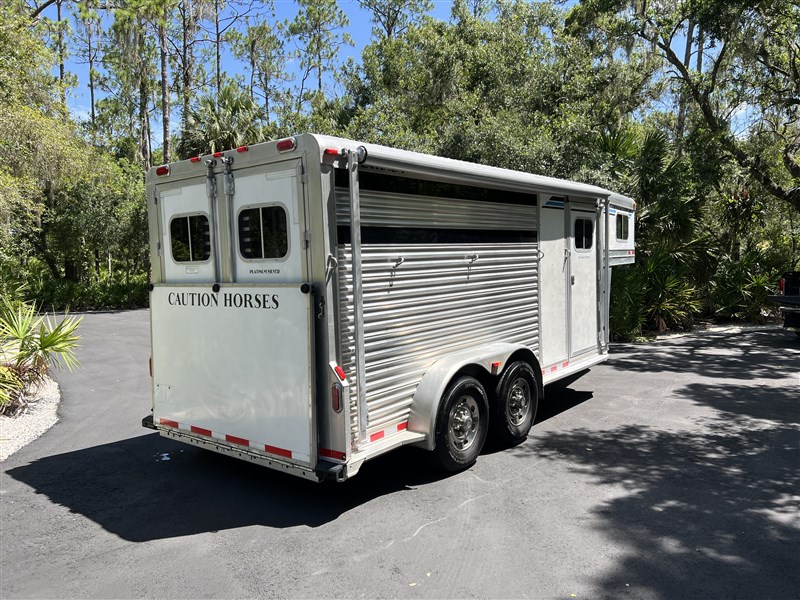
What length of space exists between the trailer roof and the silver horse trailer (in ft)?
0.07

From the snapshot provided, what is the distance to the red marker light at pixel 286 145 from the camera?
4.32m

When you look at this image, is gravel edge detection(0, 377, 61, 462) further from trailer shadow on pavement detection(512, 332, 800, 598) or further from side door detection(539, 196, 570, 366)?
side door detection(539, 196, 570, 366)

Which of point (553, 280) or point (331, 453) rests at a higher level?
point (553, 280)

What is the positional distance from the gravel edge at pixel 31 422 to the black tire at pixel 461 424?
4.45m

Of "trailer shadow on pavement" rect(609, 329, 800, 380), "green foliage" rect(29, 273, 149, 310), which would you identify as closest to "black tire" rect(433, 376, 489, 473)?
"trailer shadow on pavement" rect(609, 329, 800, 380)

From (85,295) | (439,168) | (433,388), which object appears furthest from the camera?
(85,295)

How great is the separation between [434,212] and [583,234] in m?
3.30

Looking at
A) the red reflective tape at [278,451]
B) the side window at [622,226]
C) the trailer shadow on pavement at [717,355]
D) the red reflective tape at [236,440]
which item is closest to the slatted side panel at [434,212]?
the red reflective tape at [278,451]

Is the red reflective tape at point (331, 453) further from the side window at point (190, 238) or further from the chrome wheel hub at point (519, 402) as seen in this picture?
the chrome wheel hub at point (519, 402)

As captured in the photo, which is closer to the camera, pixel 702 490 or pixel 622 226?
pixel 702 490

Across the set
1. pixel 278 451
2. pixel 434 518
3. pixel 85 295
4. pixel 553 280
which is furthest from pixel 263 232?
pixel 85 295

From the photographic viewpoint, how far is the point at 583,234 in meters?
7.82

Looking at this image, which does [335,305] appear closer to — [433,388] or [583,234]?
[433,388]

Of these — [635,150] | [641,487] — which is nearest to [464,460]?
[641,487]
